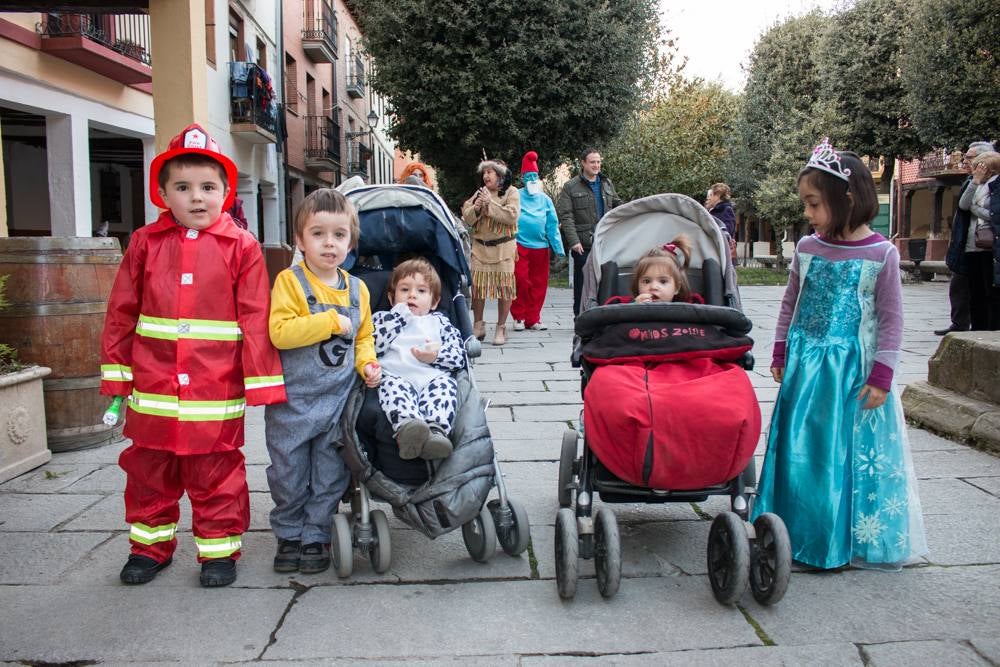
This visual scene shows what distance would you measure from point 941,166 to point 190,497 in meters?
35.2

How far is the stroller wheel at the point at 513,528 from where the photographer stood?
3348 millimetres

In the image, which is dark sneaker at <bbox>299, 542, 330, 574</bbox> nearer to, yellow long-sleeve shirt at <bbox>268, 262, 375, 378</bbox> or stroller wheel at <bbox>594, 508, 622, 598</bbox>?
yellow long-sleeve shirt at <bbox>268, 262, 375, 378</bbox>

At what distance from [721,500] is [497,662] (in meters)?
1.95

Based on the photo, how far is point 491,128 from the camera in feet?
52.7

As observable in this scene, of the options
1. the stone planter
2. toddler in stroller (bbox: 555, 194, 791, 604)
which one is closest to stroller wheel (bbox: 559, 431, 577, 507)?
toddler in stroller (bbox: 555, 194, 791, 604)

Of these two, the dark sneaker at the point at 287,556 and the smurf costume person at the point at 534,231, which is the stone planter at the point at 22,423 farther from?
the smurf costume person at the point at 534,231

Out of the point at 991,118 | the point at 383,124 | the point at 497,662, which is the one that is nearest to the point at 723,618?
the point at 497,662

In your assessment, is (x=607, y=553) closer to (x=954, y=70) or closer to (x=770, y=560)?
(x=770, y=560)

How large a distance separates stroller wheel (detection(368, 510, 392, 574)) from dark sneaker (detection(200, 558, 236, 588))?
0.53 m

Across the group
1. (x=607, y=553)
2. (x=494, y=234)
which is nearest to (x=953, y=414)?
(x=607, y=553)

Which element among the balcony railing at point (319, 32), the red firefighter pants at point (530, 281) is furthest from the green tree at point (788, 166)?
the red firefighter pants at point (530, 281)

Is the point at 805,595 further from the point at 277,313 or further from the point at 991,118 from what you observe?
the point at 991,118

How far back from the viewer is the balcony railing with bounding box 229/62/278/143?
18391 mm

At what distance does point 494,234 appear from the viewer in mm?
8844
